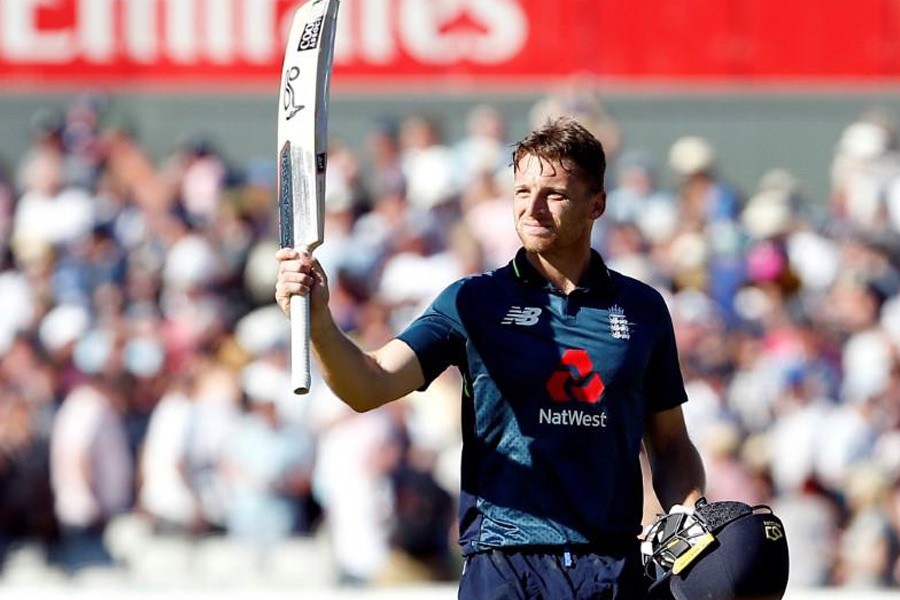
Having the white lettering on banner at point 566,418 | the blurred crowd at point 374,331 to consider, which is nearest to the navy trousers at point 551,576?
the white lettering on banner at point 566,418

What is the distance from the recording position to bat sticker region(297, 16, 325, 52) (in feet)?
16.8

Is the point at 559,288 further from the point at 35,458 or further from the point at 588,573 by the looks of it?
the point at 35,458

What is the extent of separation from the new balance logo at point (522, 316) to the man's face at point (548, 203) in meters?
0.16

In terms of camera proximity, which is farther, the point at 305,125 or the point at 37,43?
the point at 37,43

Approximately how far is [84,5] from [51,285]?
3.62 m

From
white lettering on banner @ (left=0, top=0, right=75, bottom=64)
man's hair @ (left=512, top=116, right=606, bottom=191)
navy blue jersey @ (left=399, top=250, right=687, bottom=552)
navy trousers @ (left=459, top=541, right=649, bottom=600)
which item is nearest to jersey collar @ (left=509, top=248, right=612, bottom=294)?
navy blue jersey @ (left=399, top=250, right=687, bottom=552)

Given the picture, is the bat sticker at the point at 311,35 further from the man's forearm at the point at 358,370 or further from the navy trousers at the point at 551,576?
the navy trousers at the point at 551,576

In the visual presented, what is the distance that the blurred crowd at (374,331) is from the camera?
11000mm

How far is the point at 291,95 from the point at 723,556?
5.45 ft

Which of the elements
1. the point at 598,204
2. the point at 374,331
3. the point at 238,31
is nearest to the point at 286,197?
the point at 598,204

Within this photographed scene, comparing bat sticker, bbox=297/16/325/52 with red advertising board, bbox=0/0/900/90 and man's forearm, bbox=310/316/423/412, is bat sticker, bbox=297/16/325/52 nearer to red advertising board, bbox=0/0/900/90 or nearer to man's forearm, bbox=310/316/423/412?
man's forearm, bbox=310/316/423/412

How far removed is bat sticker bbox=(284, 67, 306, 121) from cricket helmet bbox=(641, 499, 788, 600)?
1.49 meters

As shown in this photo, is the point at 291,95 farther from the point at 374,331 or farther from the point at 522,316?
the point at 374,331

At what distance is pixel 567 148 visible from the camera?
508cm
